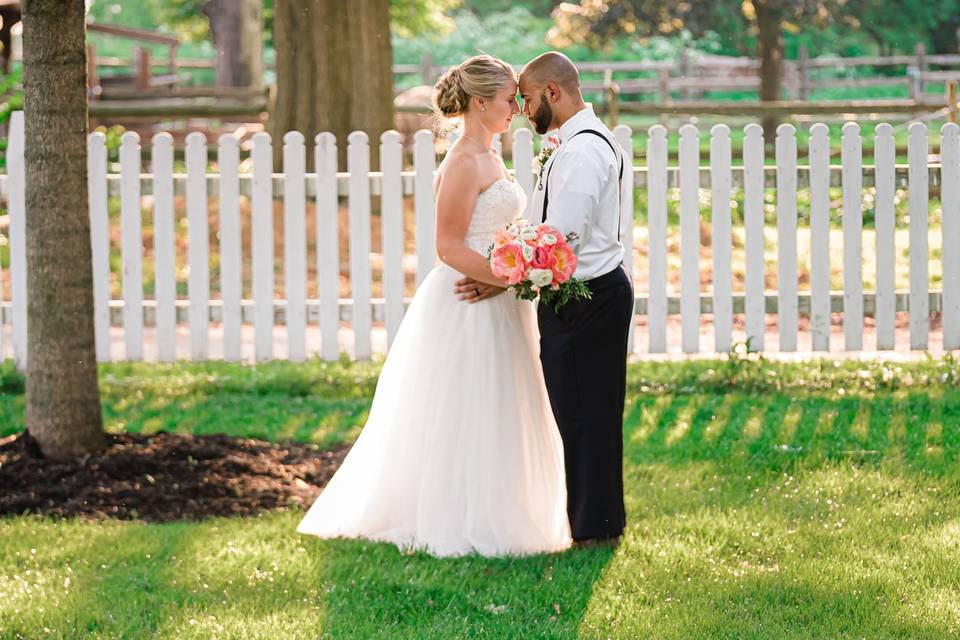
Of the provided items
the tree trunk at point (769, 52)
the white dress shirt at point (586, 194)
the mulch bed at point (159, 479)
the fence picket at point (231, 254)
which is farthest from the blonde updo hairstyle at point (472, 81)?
the tree trunk at point (769, 52)

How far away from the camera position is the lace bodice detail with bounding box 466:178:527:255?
16.9ft

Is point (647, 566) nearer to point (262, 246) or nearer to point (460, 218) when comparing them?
point (460, 218)

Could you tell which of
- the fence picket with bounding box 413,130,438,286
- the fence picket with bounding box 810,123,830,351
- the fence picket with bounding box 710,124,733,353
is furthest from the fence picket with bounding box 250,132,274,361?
the fence picket with bounding box 810,123,830,351

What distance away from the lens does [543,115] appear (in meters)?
4.95

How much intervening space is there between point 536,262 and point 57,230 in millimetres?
2568

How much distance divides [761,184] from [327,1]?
17.7 feet

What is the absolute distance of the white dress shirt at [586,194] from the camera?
480 cm

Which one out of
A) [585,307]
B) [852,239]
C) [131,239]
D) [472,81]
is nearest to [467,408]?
[585,307]

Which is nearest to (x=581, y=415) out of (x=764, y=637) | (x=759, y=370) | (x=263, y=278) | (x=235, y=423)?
(x=764, y=637)

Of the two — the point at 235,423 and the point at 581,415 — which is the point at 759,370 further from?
the point at 581,415

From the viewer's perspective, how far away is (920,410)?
768 centimetres

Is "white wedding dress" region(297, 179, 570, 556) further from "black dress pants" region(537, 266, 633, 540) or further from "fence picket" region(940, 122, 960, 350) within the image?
"fence picket" region(940, 122, 960, 350)

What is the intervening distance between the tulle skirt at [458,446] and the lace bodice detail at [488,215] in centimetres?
21

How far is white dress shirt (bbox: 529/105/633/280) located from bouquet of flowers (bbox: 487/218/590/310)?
75mm
